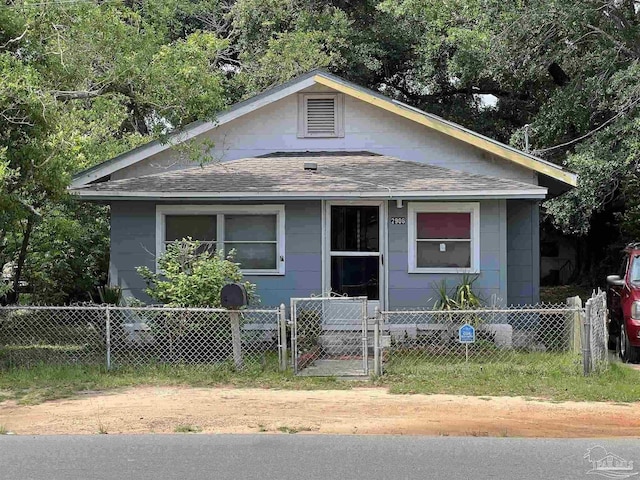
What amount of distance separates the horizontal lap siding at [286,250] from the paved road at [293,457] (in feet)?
20.4

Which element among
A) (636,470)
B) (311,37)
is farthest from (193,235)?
(311,37)

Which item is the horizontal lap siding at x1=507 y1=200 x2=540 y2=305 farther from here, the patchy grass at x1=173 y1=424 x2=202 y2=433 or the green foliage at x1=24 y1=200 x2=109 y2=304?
the green foliage at x1=24 y1=200 x2=109 y2=304

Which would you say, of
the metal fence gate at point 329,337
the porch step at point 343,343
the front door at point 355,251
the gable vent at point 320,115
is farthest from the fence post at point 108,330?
the gable vent at point 320,115

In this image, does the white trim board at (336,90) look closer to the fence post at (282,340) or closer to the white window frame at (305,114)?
the white window frame at (305,114)

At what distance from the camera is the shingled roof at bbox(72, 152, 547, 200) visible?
41.6 feet

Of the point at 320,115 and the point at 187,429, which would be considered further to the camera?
the point at 320,115

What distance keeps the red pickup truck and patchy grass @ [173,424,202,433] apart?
7.29m

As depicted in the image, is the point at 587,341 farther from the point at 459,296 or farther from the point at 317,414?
the point at 317,414

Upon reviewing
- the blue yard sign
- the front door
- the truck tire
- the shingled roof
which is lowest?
the truck tire

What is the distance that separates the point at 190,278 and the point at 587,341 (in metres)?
5.67

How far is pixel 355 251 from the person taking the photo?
45.0ft

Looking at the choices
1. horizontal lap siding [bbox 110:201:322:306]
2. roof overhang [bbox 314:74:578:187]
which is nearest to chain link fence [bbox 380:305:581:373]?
horizontal lap siding [bbox 110:201:322:306]

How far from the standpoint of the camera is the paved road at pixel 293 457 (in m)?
6.09

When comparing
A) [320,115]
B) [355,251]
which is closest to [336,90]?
[320,115]
